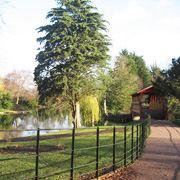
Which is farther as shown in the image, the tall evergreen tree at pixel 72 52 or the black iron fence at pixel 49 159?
the tall evergreen tree at pixel 72 52

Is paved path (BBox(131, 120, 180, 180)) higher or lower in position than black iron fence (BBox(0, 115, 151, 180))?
lower

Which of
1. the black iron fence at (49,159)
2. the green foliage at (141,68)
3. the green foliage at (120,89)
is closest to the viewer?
the black iron fence at (49,159)

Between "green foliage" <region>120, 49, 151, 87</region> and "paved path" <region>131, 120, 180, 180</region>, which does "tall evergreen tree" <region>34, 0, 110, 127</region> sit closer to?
"paved path" <region>131, 120, 180, 180</region>

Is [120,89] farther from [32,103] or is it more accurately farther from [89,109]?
[32,103]

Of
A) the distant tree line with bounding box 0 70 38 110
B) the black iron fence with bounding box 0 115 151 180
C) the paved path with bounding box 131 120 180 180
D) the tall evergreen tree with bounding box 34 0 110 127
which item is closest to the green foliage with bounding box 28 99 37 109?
the distant tree line with bounding box 0 70 38 110

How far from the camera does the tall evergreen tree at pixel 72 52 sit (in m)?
23.9

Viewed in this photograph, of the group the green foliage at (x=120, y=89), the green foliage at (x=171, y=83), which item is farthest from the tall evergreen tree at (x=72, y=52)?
the green foliage at (x=120, y=89)

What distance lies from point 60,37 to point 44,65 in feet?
12.2

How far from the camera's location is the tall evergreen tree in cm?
2389

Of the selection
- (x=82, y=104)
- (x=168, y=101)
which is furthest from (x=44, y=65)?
(x=168, y=101)

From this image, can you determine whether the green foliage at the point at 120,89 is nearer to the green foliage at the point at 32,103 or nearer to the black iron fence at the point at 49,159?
the green foliage at the point at 32,103

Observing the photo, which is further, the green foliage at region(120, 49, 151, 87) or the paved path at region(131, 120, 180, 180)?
the green foliage at region(120, 49, 151, 87)

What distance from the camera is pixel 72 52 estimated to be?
24750 millimetres

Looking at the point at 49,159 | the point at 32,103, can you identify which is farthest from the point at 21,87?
the point at 49,159
